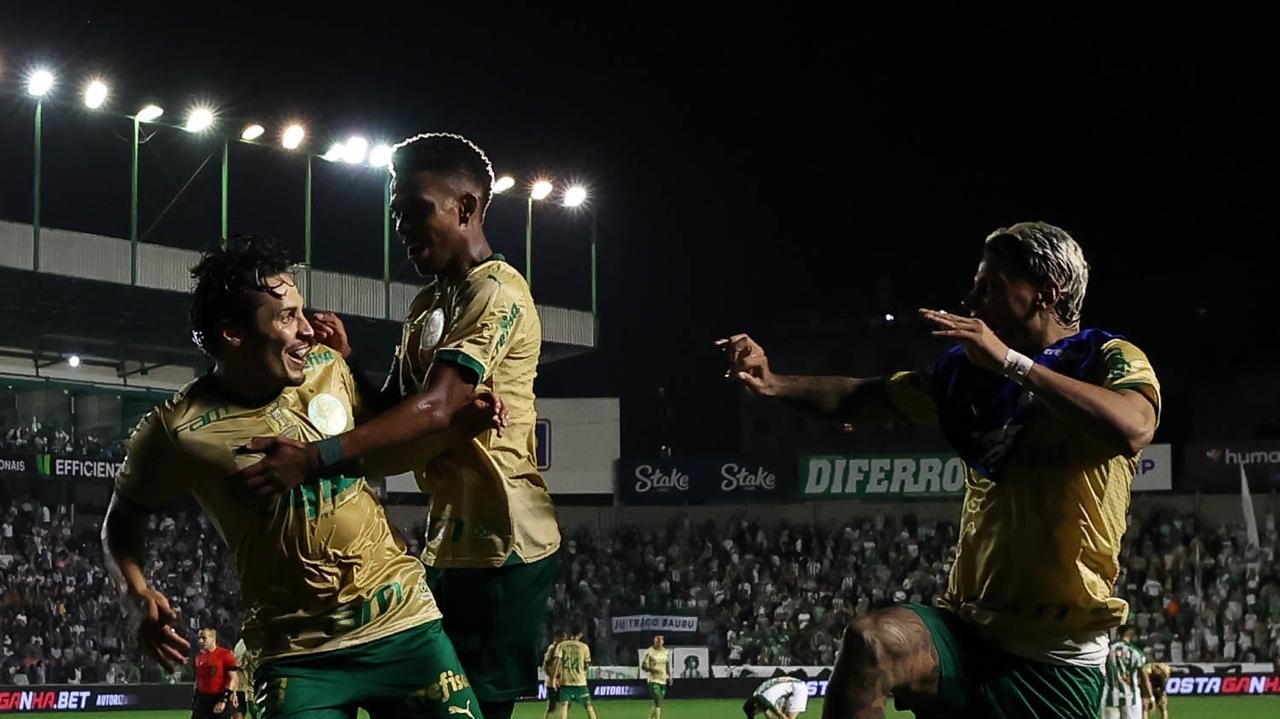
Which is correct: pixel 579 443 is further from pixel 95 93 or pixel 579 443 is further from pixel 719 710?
pixel 95 93

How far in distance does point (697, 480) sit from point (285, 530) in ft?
130

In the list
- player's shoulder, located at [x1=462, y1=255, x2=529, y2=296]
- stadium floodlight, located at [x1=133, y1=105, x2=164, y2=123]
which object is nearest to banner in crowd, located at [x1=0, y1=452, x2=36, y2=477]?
stadium floodlight, located at [x1=133, y1=105, x2=164, y2=123]

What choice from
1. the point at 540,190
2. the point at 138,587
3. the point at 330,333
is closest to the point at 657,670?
the point at 540,190

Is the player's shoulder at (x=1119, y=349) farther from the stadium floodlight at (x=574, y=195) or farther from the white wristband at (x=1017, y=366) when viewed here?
the stadium floodlight at (x=574, y=195)

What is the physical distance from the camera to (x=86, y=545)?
124ft

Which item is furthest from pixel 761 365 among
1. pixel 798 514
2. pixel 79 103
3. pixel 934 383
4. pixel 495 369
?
pixel 798 514

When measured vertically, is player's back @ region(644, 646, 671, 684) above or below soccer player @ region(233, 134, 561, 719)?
below

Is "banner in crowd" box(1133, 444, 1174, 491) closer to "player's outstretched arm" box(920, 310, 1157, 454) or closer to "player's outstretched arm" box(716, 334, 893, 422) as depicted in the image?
"player's outstretched arm" box(716, 334, 893, 422)

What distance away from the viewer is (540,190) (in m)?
42.2

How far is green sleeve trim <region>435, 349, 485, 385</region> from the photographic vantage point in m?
5.31

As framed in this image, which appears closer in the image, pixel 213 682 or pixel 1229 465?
pixel 213 682

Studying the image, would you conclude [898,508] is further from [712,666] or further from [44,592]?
[44,592]

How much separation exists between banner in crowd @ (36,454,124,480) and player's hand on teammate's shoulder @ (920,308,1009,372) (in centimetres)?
3364

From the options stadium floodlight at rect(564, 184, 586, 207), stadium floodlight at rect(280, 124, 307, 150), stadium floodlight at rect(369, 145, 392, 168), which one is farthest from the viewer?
stadium floodlight at rect(564, 184, 586, 207)
